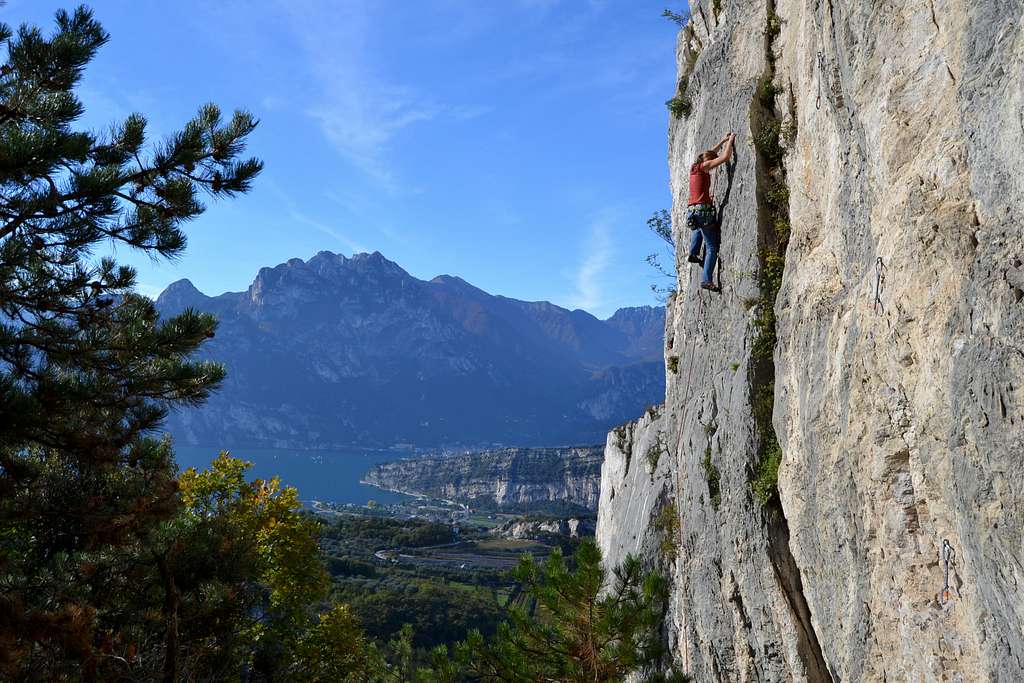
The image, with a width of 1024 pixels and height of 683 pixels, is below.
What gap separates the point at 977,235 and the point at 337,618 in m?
19.3

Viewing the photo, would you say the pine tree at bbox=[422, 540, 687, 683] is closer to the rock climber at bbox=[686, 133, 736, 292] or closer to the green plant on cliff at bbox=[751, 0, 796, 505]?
the green plant on cliff at bbox=[751, 0, 796, 505]

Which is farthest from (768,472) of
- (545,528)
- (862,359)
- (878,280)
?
(545,528)

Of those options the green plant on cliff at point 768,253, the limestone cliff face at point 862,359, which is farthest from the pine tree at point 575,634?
the green plant on cliff at point 768,253

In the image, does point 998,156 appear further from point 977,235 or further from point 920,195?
point 920,195

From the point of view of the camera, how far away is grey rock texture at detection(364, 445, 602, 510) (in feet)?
458

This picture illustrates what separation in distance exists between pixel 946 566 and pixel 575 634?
751 cm

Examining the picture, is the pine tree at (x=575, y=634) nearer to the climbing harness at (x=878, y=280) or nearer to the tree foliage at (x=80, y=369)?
the tree foliage at (x=80, y=369)

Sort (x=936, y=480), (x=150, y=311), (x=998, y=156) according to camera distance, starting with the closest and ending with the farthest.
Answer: (x=998, y=156) < (x=936, y=480) < (x=150, y=311)

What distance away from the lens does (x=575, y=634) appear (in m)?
11.4

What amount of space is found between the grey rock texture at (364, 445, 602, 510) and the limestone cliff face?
122m

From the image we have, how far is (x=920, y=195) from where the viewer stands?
17.3 ft

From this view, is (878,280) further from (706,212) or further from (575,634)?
(575,634)

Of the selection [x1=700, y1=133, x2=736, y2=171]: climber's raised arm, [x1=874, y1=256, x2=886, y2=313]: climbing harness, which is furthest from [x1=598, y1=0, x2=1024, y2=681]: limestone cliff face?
[x1=700, y1=133, x2=736, y2=171]: climber's raised arm

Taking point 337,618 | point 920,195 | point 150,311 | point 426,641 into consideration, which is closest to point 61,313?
point 150,311
